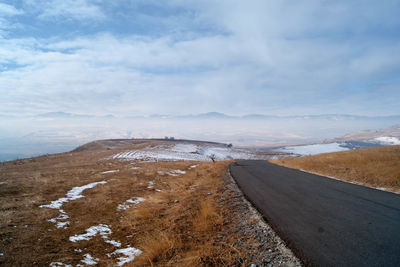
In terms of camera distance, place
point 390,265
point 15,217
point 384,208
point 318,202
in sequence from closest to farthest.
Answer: point 390,265 < point 384,208 < point 15,217 < point 318,202

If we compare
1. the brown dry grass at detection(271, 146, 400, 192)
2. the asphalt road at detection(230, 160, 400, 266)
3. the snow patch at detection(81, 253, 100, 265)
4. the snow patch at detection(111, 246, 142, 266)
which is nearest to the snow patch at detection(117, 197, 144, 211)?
the snow patch at detection(111, 246, 142, 266)

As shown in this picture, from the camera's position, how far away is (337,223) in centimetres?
607

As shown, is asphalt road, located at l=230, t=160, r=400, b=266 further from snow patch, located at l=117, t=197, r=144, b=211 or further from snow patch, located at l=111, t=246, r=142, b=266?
snow patch, located at l=117, t=197, r=144, b=211

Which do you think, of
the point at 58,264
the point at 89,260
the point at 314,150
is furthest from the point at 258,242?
the point at 314,150

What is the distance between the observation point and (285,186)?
11883 mm

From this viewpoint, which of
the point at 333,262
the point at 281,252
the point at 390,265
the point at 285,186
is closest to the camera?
the point at 390,265

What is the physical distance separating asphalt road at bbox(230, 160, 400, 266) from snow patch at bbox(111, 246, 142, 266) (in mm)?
4163

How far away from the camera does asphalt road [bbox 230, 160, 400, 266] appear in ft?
14.1

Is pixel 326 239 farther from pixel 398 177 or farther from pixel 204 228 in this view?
pixel 398 177

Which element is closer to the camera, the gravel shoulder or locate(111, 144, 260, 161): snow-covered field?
the gravel shoulder

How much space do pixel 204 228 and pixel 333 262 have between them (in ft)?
12.3

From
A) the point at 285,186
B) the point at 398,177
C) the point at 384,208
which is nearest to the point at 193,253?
the point at 384,208

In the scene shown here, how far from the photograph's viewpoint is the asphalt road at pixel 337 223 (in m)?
4.29

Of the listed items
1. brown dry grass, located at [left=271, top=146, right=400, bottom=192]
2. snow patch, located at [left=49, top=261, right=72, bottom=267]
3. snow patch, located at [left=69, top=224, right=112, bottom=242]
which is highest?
brown dry grass, located at [left=271, top=146, right=400, bottom=192]
